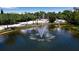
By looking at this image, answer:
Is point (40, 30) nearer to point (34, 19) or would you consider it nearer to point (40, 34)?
point (40, 34)

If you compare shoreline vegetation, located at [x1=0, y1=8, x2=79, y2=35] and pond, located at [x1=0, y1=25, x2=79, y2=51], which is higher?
shoreline vegetation, located at [x1=0, y1=8, x2=79, y2=35]

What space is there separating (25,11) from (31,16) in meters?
0.11

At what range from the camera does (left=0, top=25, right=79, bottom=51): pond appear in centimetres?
232

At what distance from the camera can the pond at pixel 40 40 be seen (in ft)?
7.61

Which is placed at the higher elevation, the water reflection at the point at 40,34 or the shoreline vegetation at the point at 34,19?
the shoreline vegetation at the point at 34,19

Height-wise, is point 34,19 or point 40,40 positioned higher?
point 34,19

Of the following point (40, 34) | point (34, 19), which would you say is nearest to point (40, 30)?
point (40, 34)

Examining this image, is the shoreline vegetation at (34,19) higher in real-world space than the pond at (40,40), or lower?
higher

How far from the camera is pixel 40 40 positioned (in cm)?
234

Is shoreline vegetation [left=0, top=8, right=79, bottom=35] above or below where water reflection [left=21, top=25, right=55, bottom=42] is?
above

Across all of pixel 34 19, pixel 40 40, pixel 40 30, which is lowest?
pixel 40 40
